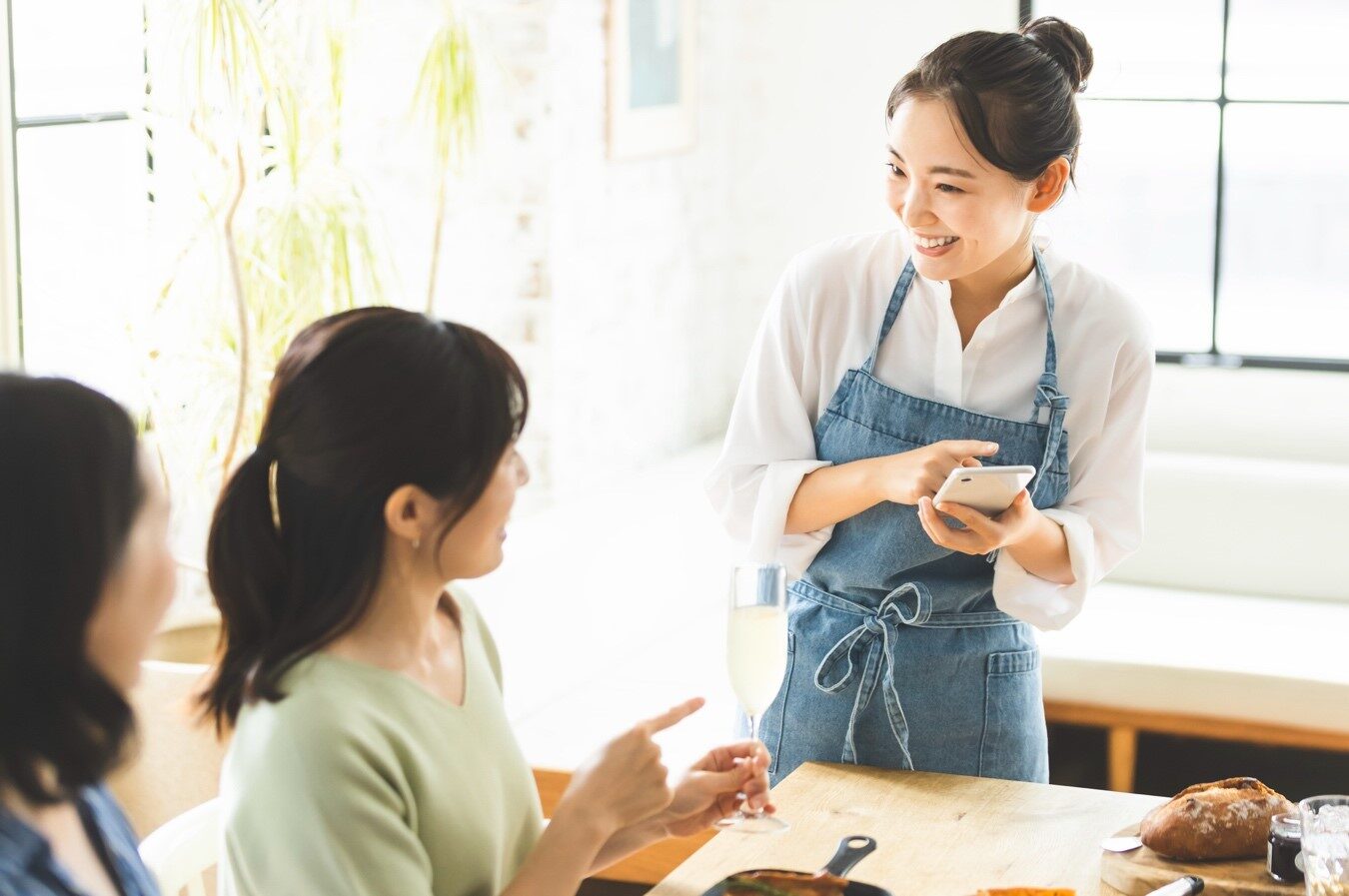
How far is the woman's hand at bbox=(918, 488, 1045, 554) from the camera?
173 cm

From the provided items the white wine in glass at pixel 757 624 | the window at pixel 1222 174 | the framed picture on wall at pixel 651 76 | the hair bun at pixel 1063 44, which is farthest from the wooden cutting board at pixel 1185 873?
the window at pixel 1222 174

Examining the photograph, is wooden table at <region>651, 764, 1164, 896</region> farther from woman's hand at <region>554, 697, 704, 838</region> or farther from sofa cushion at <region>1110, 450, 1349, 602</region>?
sofa cushion at <region>1110, 450, 1349, 602</region>

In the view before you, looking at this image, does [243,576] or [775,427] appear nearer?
[243,576]

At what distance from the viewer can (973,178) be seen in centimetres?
181

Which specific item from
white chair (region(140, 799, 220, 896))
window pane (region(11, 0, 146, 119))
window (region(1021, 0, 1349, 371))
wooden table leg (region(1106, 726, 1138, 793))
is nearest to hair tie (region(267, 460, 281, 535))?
white chair (region(140, 799, 220, 896))

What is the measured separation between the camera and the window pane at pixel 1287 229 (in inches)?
168

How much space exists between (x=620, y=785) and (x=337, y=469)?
1.11 feet

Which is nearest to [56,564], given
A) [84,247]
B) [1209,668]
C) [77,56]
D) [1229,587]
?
[84,247]

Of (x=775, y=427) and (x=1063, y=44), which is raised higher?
(x=1063, y=44)

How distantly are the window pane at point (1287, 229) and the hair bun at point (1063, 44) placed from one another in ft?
8.64

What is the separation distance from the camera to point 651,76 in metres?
4.02

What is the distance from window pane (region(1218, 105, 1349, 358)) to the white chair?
3524 mm

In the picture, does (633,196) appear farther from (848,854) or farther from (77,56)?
(848,854)

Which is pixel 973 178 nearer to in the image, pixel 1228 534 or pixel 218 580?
pixel 218 580
